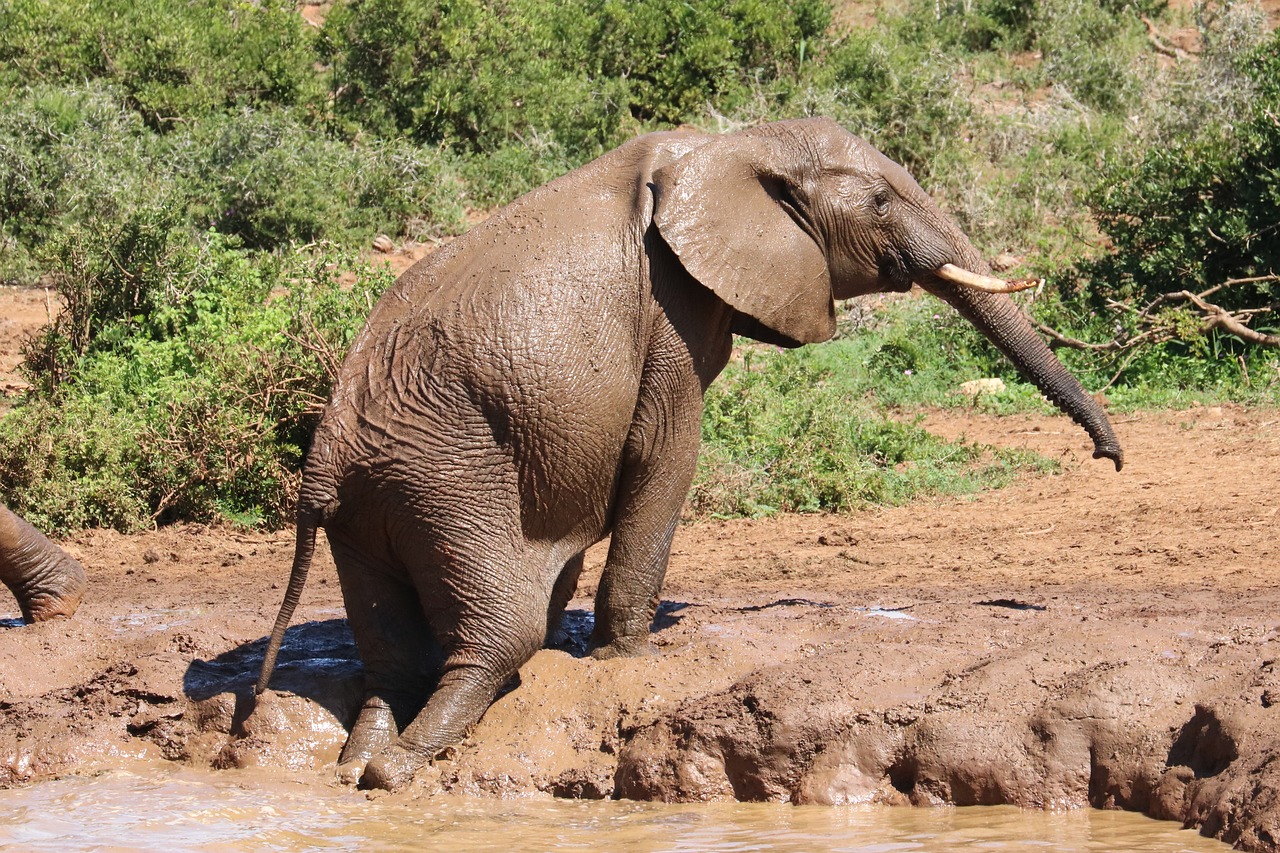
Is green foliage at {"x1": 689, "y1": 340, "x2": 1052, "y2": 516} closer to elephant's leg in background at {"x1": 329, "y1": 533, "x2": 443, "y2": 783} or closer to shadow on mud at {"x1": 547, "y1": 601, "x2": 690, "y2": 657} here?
shadow on mud at {"x1": 547, "y1": 601, "x2": 690, "y2": 657}

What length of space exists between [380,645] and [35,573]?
7.28ft

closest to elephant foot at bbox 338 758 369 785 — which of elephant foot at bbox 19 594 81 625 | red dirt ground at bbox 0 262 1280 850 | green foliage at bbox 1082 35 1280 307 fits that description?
red dirt ground at bbox 0 262 1280 850

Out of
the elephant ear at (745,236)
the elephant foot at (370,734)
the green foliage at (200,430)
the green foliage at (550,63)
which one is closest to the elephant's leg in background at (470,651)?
the elephant foot at (370,734)

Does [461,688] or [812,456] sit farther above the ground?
[812,456]

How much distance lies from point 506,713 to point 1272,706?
8.40ft

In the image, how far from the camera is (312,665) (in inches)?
240

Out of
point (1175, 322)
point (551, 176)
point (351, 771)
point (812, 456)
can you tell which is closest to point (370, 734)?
point (351, 771)

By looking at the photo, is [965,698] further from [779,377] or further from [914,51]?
[914,51]

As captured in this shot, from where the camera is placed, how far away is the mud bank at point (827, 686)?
482cm

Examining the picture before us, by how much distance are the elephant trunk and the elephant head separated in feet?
0.05

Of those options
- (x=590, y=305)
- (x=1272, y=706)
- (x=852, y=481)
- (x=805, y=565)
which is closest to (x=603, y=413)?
(x=590, y=305)

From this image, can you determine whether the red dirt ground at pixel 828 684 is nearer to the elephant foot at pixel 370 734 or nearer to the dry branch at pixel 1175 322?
the elephant foot at pixel 370 734

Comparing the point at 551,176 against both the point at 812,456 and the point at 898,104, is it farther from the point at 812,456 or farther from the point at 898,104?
the point at 812,456

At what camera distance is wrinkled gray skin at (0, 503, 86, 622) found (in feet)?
22.3
